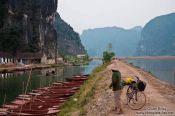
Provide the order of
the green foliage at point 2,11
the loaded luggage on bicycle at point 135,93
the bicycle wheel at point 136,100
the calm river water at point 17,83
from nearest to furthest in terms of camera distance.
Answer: the loaded luggage on bicycle at point 135,93 → the bicycle wheel at point 136,100 → the calm river water at point 17,83 → the green foliage at point 2,11

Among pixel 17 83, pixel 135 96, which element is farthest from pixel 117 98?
pixel 17 83

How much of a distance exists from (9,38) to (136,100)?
110402 mm

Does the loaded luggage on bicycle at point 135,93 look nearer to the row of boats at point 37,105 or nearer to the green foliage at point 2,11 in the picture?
the row of boats at point 37,105

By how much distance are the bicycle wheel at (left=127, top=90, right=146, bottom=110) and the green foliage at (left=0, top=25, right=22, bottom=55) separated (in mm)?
109503

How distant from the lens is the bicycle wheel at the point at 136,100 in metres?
21.9

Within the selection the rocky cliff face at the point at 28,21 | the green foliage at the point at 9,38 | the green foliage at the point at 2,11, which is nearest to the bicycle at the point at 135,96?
the green foliage at the point at 9,38

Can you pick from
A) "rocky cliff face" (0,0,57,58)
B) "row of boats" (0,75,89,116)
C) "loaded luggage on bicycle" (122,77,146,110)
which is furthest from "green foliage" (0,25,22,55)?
"loaded luggage on bicycle" (122,77,146,110)

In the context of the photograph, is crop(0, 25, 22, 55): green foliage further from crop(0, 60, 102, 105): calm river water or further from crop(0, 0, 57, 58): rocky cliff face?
crop(0, 60, 102, 105): calm river water

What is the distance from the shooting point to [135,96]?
22.0 m

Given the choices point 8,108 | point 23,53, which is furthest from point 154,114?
point 23,53

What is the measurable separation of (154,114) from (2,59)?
11049 cm

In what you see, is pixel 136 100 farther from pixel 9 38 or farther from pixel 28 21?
pixel 28 21

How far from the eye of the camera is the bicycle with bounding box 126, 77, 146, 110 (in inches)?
853

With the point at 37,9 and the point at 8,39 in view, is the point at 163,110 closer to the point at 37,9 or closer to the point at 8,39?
the point at 8,39
